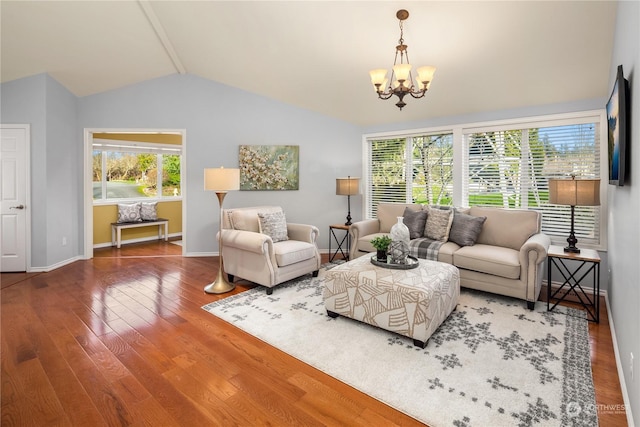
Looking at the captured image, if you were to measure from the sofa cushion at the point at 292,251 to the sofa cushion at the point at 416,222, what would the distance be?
1.34m

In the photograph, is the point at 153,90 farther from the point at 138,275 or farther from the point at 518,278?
the point at 518,278

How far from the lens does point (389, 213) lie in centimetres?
479

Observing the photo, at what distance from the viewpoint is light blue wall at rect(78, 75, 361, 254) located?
5207 millimetres

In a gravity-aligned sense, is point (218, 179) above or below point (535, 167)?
below

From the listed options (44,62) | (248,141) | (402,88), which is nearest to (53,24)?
(44,62)

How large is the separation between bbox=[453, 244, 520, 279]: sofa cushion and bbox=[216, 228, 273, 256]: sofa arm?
212 centimetres

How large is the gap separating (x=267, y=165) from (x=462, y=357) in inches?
163

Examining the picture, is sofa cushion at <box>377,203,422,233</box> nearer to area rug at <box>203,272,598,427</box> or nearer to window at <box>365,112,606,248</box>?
window at <box>365,112,606,248</box>

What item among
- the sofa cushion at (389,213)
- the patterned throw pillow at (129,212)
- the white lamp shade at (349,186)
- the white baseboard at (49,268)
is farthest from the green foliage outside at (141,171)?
the sofa cushion at (389,213)

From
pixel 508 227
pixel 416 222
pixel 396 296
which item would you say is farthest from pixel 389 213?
pixel 396 296

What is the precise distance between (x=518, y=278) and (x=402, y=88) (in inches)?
86.8

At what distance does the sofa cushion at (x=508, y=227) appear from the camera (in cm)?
360

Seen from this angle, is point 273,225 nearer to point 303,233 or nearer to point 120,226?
point 303,233

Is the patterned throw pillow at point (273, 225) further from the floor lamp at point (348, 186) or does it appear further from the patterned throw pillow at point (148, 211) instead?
the patterned throw pillow at point (148, 211)
